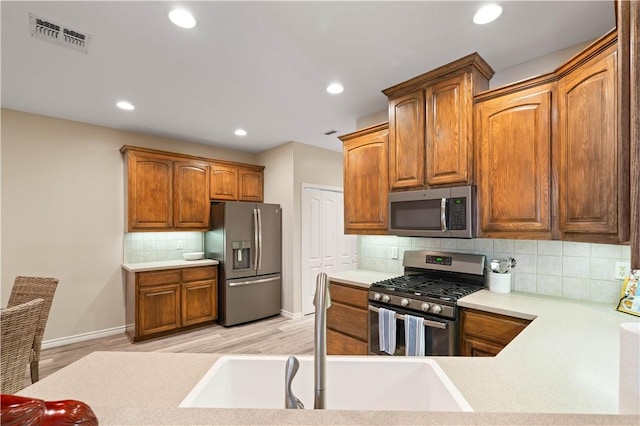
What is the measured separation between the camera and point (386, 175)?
9.03 feet

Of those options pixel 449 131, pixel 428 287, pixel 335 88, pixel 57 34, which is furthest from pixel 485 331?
pixel 57 34

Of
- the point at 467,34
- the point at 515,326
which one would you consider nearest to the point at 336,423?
the point at 515,326

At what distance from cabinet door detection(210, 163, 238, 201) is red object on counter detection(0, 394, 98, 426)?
4.27 meters

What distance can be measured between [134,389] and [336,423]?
2.33ft

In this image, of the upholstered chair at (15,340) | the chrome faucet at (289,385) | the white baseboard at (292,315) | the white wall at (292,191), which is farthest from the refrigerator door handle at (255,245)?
the chrome faucet at (289,385)

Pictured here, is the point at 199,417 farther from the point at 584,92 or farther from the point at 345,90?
the point at 345,90

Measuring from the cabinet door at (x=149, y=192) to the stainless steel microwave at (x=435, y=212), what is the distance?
3057 millimetres

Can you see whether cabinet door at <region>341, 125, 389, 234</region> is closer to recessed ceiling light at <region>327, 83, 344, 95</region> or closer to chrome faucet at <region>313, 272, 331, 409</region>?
recessed ceiling light at <region>327, 83, 344, 95</region>

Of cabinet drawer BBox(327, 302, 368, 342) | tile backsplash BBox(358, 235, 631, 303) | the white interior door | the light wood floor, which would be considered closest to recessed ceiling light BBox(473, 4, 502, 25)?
tile backsplash BBox(358, 235, 631, 303)

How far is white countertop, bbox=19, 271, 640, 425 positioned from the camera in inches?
20.4

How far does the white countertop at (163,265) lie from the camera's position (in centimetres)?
357

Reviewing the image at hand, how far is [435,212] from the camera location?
2.31 m

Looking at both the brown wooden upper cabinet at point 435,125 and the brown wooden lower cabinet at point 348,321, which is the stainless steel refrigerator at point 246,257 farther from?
the brown wooden upper cabinet at point 435,125

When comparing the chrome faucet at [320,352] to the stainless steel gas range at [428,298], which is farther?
the stainless steel gas range at [428,298]
